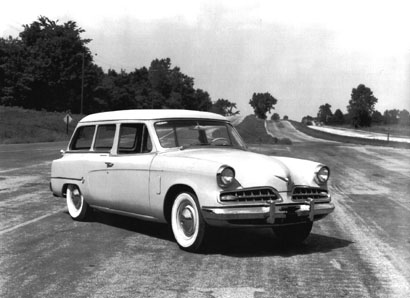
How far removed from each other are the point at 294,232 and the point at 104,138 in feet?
9.69

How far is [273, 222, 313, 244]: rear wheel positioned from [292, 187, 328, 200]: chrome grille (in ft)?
1.49

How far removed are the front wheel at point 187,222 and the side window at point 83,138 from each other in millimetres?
2343

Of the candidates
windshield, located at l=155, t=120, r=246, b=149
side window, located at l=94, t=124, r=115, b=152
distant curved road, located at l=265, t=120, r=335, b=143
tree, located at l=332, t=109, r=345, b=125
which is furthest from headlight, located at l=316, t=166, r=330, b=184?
tree, located at l=332, t=109, r=345, b=125

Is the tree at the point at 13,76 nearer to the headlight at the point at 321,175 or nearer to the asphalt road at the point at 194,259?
the asphalt road at the point at 194,259

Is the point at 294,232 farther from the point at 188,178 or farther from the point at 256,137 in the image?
the point at 256,137

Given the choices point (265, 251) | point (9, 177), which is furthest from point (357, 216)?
point (9, 177)

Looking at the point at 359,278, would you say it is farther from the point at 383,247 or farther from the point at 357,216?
the point at 357,216

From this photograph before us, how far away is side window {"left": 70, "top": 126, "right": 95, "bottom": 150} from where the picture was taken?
789 cm

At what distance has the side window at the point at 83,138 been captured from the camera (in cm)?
789

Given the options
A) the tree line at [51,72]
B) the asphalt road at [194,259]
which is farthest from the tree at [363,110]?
the asphalt road at [194,259]

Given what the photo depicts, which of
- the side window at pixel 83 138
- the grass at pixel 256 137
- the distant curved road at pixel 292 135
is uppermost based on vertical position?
the side window at pixel 83 138

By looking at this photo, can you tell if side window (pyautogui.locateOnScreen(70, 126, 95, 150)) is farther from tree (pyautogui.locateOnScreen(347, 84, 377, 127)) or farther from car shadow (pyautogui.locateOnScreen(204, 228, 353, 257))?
tree (pyautogui.locateOnScreen(347, 84, 377, 127))

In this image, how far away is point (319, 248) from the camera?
629 centimetres

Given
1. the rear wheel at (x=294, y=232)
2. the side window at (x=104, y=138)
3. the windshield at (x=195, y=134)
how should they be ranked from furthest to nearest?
the side window at (x=104, y=138)
the windshield at (x=195, y=134)
the rear wheel at (x=294, y=232)
